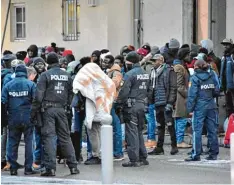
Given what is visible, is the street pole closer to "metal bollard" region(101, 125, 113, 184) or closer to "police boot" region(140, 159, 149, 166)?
"metal bollard" region(101, 125, 113, 184)

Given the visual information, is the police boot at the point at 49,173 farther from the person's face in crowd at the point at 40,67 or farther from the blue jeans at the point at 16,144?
the person's face in crowd at the point at 40,67

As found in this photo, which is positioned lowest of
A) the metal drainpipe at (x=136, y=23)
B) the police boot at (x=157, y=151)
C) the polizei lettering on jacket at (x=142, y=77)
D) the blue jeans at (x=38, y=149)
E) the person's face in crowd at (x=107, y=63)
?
the police boot at (x=157, y=151)

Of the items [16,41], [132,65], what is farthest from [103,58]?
[16,41]

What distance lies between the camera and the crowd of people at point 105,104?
14.4m

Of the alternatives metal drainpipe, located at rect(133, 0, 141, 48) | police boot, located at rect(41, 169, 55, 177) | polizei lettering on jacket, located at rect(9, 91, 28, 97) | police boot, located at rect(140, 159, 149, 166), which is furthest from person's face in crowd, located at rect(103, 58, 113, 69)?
metal drainpipe, located at rect(133, 0, 141, 48)

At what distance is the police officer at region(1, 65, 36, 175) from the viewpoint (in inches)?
568

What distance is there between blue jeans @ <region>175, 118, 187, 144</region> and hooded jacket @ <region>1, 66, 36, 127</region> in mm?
4084

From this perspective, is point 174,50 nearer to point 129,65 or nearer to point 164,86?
point 164,86

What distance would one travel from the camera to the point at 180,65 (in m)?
17.3

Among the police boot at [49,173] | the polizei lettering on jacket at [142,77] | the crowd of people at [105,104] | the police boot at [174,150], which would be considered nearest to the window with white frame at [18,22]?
the crowd of people at [105,104]

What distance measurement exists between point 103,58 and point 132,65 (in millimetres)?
800

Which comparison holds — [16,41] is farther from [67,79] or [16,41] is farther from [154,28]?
[67,79]

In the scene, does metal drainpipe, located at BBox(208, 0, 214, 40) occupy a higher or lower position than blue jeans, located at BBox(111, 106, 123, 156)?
higher

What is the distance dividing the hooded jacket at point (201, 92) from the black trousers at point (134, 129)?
0.92 m
